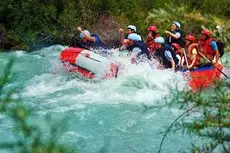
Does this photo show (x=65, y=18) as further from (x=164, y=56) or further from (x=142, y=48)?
(x=164, y=56)

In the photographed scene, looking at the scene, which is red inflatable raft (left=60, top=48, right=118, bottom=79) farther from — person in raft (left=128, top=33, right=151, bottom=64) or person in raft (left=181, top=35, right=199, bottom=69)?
person in raft (left=181, top=35, right=199, bottom=69)

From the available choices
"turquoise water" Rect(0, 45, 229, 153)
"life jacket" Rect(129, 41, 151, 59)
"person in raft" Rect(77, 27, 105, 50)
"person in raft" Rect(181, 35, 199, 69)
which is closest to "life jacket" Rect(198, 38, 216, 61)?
"person in raft" Rect(181, 35, 199, 69)

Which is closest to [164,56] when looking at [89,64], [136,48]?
[136,48]

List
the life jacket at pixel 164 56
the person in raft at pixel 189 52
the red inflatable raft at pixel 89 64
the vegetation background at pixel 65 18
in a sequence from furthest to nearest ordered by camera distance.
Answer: the vegetation background at pixel 65 18, the red inflatable raft at pixel 89 64, the life jacket at pixel 164 56, the person in raft at pixel 189 52

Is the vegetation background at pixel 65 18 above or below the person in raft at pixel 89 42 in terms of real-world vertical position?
below

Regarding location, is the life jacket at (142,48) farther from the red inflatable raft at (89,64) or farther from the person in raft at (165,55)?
the red inflatable raft at (89,64)

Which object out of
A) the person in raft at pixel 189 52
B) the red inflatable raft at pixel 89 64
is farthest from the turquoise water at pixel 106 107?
the person in raft at pixel 189 52

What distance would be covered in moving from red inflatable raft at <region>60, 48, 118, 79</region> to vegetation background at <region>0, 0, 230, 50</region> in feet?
12.6

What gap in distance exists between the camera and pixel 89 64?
10.0m

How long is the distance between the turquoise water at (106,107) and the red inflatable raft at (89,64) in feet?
0.50

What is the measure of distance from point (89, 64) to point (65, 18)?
206 inches

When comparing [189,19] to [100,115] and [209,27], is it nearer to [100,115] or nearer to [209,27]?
[209,27]

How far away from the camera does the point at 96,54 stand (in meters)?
10.1

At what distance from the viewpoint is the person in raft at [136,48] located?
391 inches
